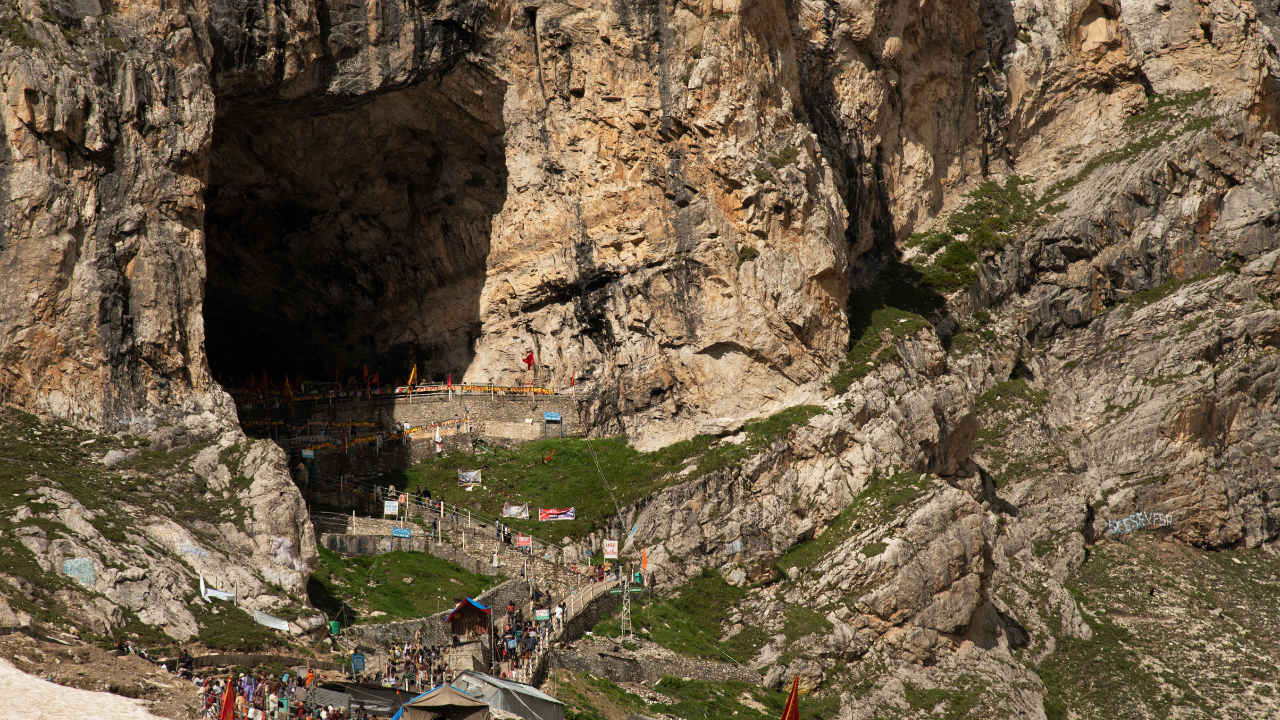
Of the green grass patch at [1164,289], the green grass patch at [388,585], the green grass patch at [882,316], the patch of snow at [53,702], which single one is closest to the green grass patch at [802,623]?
the green grass patch at [388,585]

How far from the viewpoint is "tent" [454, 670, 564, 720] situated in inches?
1310

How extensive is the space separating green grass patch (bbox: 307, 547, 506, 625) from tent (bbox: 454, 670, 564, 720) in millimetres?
8110

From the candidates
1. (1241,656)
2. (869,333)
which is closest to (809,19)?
(869,333)

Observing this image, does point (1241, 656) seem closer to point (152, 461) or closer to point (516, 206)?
point (516, 206)

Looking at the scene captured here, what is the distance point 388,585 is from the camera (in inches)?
1732

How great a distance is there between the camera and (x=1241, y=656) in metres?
52.2

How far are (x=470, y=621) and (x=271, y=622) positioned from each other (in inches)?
238

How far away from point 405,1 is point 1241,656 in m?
45.3

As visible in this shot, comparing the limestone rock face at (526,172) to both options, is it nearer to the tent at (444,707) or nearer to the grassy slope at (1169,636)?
the grassy slope at (1169,636)

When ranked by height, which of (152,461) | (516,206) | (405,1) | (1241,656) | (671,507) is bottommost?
(1241,656)

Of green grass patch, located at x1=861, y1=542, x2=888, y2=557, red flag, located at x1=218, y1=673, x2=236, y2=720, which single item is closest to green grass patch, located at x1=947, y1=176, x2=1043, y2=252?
green grass patch, located at x1=861, y1=542, x2=888, y2=557

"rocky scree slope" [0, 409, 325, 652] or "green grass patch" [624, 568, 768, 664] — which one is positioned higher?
"rocky scree slope" [0, 409, 325, 652]

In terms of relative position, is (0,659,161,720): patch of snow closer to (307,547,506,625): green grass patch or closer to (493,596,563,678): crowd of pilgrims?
(307,547,506,625): green grass patch

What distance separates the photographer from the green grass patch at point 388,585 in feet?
137
